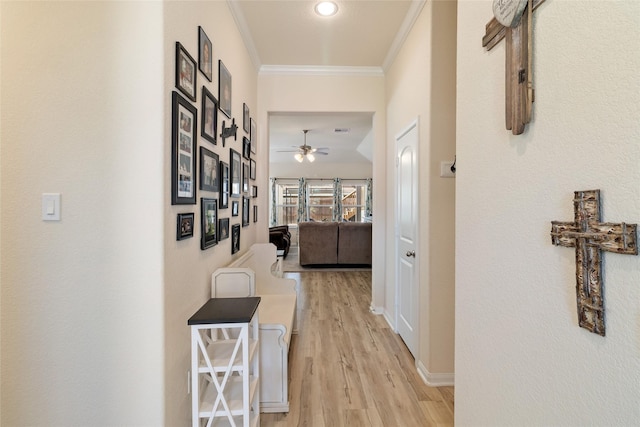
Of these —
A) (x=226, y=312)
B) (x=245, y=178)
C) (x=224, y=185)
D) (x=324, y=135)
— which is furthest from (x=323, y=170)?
(x=226, y=312)

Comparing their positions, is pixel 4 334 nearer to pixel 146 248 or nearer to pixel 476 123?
pixel 146 248

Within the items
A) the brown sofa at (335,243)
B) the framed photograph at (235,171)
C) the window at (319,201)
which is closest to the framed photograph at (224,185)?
the framed photograph at (235,171)

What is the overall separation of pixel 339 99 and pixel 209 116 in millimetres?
2157

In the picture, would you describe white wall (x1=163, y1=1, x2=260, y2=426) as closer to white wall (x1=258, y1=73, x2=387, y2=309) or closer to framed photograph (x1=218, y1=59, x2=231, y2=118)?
framed photograph (x1=218, y1=59, x2=231, y2=118)

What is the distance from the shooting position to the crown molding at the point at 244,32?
7.88ft

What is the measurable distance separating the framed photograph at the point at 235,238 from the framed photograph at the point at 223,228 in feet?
0.53

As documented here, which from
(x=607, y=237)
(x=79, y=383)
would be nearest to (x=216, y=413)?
(x=79, y=383)

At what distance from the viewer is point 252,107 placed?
3230mm

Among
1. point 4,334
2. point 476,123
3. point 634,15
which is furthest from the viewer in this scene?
point 4,334

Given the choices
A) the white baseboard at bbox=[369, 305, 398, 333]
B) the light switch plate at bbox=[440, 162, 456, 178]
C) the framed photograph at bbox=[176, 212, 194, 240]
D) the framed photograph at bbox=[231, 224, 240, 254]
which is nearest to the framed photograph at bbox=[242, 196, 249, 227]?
the framed photograph at bbox=[231, 224, 240, 254]

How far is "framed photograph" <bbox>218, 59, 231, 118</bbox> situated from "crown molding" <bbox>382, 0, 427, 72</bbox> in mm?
1590

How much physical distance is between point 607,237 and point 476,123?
65 cm

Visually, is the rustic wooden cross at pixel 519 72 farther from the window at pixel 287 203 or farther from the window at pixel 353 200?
the window at pixel 287 203

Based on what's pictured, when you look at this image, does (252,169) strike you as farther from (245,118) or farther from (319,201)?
(319,201)
